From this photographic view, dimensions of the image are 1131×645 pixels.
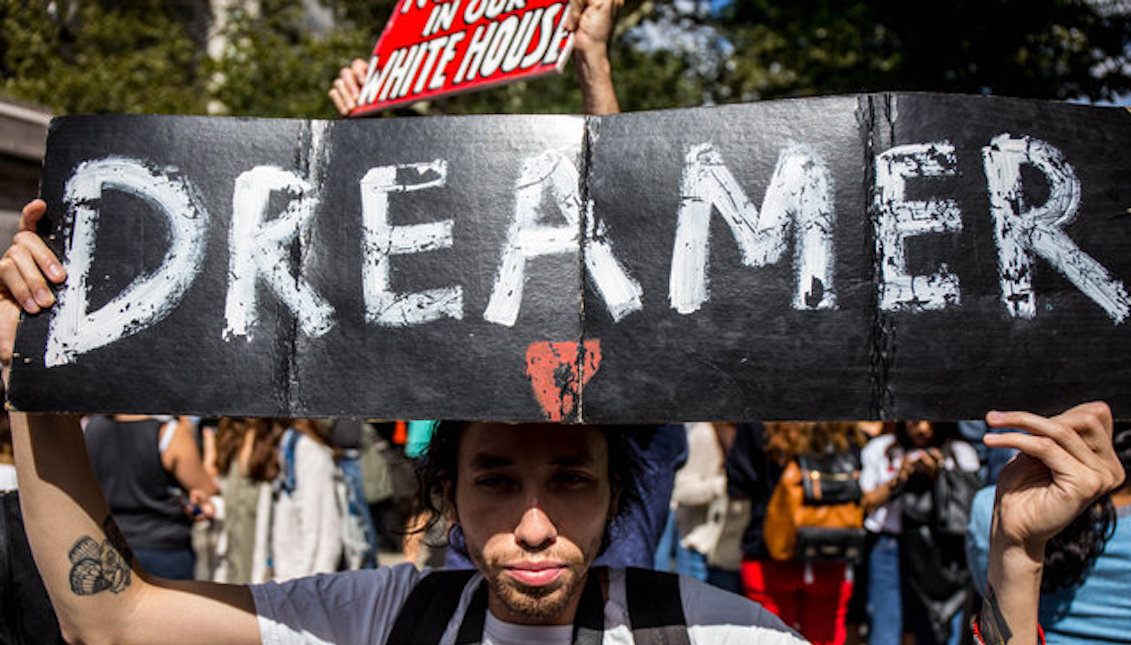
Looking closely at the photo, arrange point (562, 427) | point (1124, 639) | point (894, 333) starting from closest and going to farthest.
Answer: point (894, 333) < point (562, 427) < point (1124, 639)

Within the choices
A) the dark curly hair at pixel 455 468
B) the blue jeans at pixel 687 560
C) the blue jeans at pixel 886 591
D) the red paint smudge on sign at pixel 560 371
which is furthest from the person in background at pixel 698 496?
the red paint smudge on sign at pixel 560 371

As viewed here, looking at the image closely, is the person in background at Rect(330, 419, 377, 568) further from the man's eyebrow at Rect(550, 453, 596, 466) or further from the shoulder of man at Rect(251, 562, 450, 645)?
the man's eyebrow at Rect(550, 453, 596, 466)

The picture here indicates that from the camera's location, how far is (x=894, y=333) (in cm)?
149

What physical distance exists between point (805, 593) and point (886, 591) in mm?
924

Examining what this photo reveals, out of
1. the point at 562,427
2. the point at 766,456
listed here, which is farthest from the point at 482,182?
the point at 766,456

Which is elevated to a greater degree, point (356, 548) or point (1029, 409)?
point (1029, 409)

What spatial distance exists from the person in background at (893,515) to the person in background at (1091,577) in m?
3.48

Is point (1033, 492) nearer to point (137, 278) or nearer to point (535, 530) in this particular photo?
point (535, 530)

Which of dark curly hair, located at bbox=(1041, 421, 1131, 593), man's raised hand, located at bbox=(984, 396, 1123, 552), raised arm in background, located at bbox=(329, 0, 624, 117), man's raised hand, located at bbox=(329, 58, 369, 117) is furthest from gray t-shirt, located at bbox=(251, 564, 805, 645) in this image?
man's raised hand, located at bbox=(329, 58, 369, 117)

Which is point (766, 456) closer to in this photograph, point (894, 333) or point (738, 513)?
point (738, 513)

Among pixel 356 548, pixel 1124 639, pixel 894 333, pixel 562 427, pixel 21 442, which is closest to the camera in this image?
pixel 894 333

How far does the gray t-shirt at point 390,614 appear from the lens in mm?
1860

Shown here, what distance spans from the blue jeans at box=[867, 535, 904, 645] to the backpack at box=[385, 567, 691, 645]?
4.59 metres

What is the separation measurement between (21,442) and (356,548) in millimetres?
4421
